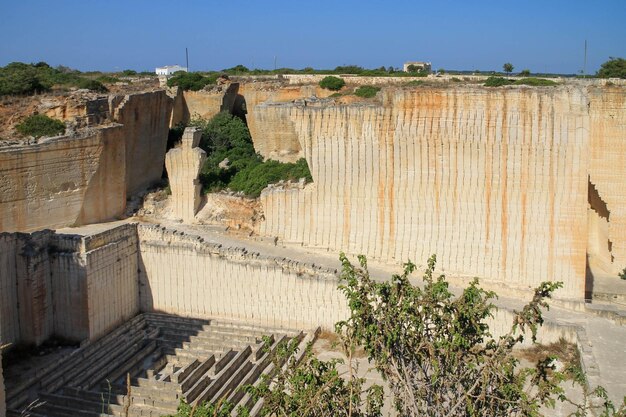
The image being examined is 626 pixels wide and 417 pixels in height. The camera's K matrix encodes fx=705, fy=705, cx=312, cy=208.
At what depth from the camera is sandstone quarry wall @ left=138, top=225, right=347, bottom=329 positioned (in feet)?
43.2

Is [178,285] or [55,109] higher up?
[55,109]

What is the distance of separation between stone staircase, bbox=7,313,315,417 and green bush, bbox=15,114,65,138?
Result: 5467 mm

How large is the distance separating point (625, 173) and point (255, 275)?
9.13m

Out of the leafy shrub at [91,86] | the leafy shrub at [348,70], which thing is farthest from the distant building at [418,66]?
the leafy shrub at [91,86]

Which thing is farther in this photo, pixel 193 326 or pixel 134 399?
pixel 193 326

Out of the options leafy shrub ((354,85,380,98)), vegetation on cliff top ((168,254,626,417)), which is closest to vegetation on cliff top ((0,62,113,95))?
leafy shrub ((354,85,380,98))

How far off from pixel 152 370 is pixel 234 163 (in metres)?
9.50

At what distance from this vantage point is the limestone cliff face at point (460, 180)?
13.6 meters

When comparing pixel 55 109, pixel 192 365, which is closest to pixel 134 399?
pixel 192 365

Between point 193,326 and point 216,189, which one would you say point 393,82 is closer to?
point 216,189

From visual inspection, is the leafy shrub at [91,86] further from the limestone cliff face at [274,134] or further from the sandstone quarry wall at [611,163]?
the sandstone quarry wall at [611,163]

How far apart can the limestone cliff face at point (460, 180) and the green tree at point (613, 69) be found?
19291 millimetres

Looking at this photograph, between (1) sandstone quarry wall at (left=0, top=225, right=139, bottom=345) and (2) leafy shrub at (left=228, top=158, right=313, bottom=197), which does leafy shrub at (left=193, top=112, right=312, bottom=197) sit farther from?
(1) sandstone quarry wall at (left=0, top=225, right=139, bottom=345)

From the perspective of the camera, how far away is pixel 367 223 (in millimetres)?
14992
